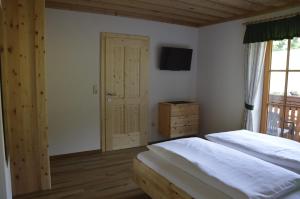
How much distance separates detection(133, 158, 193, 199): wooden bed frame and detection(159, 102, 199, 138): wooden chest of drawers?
1812 millimetres

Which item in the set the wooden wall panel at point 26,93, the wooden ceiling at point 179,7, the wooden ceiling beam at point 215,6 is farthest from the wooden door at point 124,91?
the wooden wall panel at point 26,93

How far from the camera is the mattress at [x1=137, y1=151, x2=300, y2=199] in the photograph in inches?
68.1

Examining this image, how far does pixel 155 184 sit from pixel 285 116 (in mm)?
2465

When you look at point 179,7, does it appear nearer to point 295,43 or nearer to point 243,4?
point 243,4

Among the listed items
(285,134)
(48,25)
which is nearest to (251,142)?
(285,134)

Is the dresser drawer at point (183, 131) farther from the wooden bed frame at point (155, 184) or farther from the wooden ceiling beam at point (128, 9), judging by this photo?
the wooden ceiling beam at point (128, 9)

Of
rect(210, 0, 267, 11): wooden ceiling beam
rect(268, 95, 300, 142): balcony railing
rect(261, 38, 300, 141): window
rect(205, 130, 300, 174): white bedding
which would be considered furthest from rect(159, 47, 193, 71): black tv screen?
rect(205, 130, 300, 174): white bedding

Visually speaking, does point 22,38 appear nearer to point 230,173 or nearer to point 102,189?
point 102,189

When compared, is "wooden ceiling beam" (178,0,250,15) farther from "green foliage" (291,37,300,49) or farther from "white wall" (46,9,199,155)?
"white wall" (46,9,199,155)

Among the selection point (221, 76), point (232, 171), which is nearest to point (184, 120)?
point (221, 76)

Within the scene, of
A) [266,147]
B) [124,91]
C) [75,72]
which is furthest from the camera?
[124,91]

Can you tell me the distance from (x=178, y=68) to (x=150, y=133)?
1397 mm

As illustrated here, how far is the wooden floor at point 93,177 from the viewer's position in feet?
8.91

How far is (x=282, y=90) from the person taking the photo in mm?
3572
